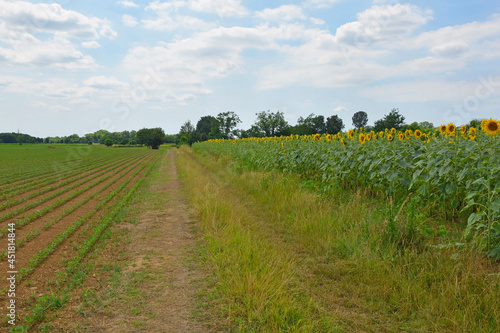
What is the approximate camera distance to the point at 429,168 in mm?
6504

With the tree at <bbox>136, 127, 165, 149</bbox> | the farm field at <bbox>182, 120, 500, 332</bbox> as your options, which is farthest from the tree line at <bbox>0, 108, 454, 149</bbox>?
the farm field at <bbox>182, 120, 500, 332</bbox>

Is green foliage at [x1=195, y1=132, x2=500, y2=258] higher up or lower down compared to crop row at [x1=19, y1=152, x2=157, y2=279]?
higher up

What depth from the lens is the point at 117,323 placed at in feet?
12.0

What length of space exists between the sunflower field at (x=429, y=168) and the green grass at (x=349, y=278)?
601 mm

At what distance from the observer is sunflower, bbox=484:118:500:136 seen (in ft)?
16.4

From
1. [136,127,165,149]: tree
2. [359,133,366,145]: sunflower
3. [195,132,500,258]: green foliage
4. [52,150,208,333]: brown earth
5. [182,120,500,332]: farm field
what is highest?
[136,127,165,149]: tree

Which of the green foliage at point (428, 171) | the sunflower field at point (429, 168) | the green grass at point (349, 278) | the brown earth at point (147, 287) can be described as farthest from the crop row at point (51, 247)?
the sunflower field at point (429, 168)

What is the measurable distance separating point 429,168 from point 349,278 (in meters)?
3.16

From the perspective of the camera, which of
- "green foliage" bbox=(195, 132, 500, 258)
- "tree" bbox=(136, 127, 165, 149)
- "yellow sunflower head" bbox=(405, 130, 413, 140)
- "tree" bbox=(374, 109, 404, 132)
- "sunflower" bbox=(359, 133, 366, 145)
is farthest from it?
"tree" bbox=(136, 127, 165, 149)

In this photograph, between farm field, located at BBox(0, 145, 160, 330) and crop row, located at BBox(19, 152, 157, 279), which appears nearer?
farm field, located at BBox(0, 145, 160, 330)

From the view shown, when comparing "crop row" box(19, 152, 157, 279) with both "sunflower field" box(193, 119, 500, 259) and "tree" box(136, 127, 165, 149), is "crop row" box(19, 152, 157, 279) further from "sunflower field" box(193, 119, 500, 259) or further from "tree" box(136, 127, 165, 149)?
"tree" box(136, 127, 165, 149)

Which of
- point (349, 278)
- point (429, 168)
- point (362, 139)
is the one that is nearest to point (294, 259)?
point (349, 278)

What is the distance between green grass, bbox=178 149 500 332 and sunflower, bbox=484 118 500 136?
1716 millimetres

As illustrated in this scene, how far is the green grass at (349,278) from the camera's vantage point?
140 inches
